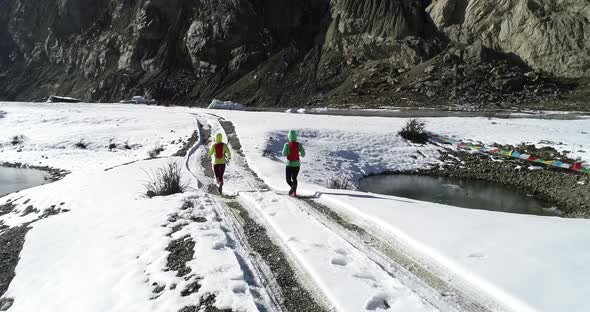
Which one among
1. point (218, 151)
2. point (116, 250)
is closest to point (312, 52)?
point (218, 151)

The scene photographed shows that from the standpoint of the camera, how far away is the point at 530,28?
121 ft

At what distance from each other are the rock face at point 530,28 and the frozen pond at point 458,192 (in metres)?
27.0

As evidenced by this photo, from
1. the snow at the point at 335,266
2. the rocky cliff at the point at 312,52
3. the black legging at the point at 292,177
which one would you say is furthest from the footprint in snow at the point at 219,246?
the rocky cliff at the point at 312,52

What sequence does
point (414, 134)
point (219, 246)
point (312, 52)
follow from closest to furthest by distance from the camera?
point (219, 246), point (414, 134), point (312, 52)

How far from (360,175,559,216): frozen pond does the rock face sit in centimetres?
2697

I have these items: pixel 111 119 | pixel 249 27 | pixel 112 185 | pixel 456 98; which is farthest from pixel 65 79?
pixel 112 185

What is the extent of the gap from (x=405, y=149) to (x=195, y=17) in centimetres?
5038

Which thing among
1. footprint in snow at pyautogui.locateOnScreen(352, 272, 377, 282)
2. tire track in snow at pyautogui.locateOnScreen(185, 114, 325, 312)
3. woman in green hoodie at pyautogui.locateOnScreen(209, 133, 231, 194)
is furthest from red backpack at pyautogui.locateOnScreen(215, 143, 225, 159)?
footprint in snow at pyautogui.locateOnScreen(352, 272, 377, 282)

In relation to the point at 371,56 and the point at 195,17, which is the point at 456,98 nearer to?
the point at 371,56

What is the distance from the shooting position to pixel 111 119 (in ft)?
104

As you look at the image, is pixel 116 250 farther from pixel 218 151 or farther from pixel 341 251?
pixel 218 151

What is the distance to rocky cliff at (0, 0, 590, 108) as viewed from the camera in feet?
117

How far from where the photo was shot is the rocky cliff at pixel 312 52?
117ft

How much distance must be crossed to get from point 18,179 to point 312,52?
37.1 m
